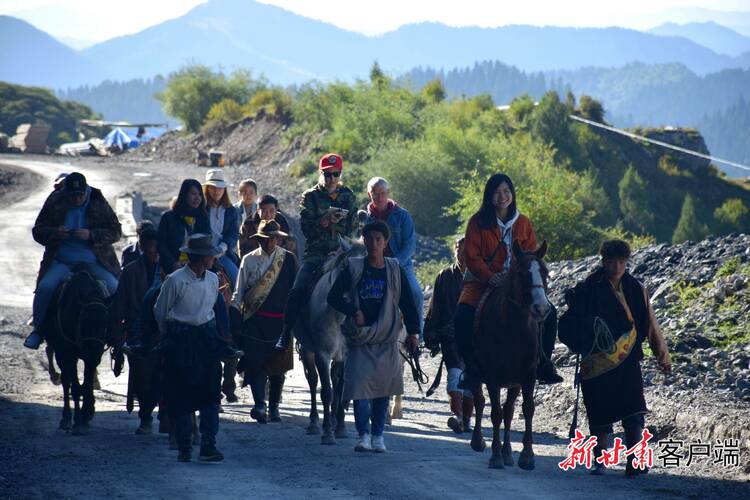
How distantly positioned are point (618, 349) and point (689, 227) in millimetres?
67157

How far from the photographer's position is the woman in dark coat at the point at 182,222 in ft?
39.2

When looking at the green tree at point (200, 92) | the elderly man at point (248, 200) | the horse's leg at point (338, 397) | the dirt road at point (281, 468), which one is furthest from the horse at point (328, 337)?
the green tree at point (200, 92)

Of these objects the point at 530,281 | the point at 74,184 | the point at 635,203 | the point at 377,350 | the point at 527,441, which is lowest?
the point at 527,441

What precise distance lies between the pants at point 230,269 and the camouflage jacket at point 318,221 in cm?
153

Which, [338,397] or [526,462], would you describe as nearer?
[526,462]

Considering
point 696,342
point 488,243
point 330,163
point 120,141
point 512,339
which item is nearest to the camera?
point 512,339

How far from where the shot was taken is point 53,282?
39.7ft

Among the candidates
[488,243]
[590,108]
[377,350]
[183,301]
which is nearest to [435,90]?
[590,108]

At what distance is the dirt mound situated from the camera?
5553cm

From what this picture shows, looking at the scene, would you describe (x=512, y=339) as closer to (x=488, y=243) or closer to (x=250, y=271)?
(x=488, y=243)

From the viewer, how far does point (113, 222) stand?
12.5m

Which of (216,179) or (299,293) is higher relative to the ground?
(216,179)

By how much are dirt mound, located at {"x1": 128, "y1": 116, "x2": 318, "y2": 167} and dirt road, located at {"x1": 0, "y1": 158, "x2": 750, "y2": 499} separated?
40.9 meters

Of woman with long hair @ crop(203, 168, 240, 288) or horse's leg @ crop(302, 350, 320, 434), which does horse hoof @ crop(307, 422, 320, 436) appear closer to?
horse's leg @ crop(302, 350, 320, 434)
